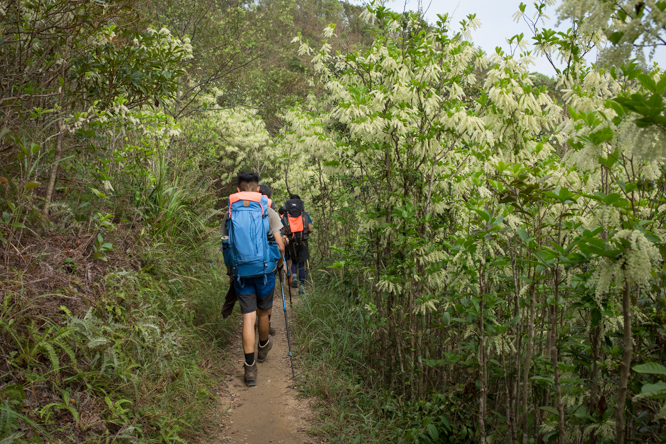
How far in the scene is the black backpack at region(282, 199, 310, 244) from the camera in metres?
6.69

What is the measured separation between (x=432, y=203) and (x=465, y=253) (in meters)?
1.11

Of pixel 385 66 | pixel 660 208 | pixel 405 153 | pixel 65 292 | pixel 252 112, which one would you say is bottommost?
pixel 65 292

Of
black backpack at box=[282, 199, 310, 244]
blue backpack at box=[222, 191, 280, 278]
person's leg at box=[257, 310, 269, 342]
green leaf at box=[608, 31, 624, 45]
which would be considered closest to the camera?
green leaf at box=[608, 31, 624, 45]

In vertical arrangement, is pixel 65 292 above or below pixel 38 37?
below

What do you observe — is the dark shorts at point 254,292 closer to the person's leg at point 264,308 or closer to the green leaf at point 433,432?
the person's leg at point 264,308

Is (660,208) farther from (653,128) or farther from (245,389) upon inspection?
(245,389)

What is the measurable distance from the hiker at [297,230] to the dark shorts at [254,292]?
236 cm

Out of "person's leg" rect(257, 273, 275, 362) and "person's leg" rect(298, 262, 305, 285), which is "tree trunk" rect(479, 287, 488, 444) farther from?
"person's leg" rect(298, 262, 305, 285)

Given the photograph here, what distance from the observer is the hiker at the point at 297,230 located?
22.0 ft

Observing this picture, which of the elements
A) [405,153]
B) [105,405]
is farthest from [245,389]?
[405,153]

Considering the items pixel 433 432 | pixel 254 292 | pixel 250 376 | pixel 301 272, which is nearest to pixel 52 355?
pixel 254 292

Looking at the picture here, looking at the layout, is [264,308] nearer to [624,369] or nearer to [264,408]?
[264,408]

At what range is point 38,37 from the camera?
3.28 m

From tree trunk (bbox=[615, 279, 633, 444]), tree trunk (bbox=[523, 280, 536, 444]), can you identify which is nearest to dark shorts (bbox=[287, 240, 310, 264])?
tree trunk (bbox=[523, 280, 536, 444])
